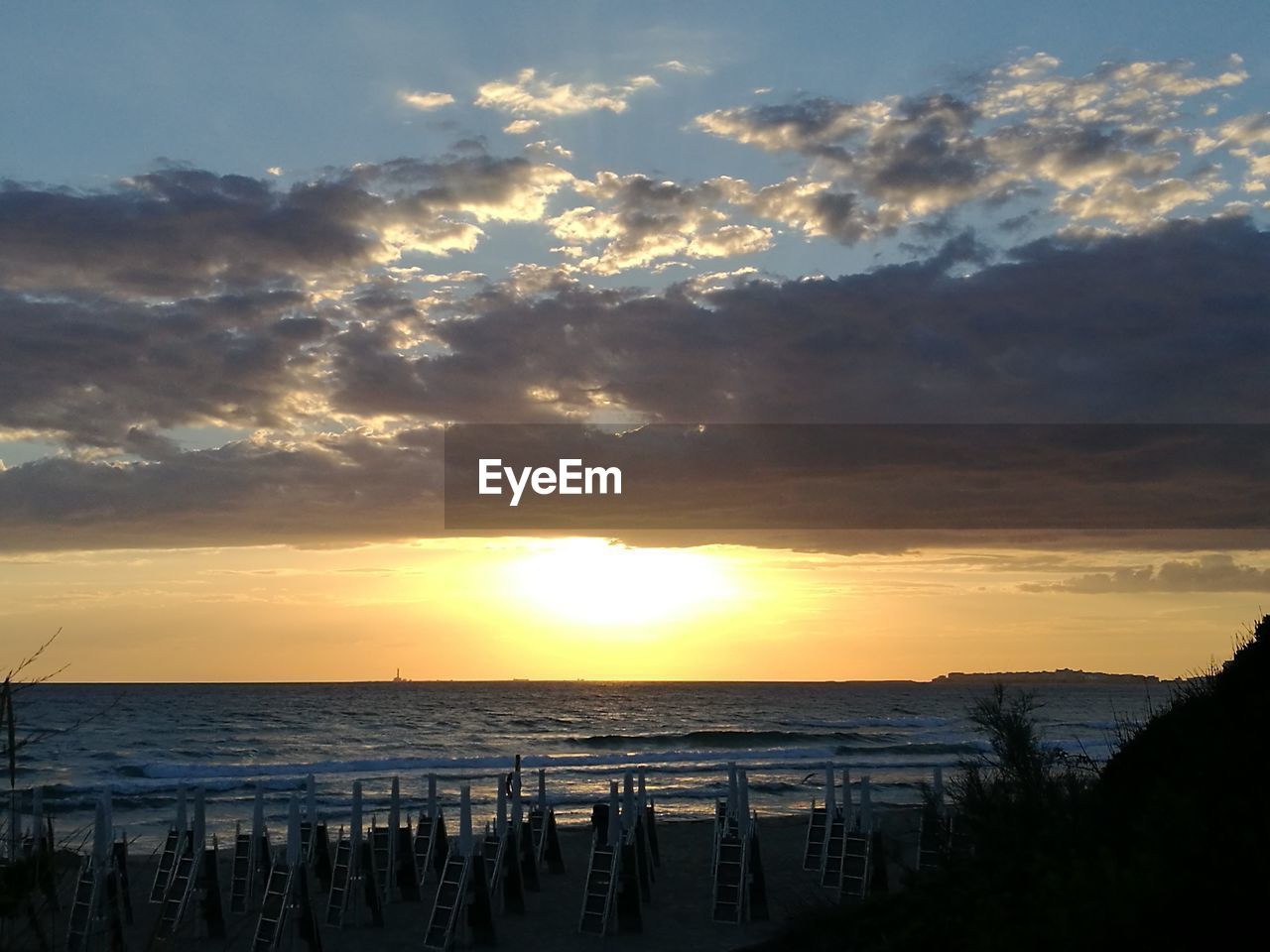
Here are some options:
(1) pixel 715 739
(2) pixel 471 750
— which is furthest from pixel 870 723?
(2) pixel 471 750

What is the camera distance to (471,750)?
194 ft

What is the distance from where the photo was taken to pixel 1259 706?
347 inches

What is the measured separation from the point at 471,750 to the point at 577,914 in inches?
1676

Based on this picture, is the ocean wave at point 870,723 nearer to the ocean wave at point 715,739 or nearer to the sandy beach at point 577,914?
the ocean wave at point 715,739

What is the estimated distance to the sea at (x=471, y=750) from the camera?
35.8m

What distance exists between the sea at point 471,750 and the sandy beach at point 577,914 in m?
Answer: 2.21

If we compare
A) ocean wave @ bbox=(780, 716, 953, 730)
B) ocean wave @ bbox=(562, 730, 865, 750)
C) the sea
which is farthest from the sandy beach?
ocean wave @ bbox=(780, 716, 953, 730)

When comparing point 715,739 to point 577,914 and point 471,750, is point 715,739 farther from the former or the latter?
point 577,914

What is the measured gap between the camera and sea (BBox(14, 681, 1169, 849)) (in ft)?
118

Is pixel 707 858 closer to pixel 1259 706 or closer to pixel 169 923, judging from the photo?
pixel 169 923

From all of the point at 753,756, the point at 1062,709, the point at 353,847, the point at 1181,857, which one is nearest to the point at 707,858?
the point at 353,847

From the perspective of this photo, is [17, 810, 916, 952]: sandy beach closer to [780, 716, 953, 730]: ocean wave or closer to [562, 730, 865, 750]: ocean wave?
[562, 730, 865, 750]: ocean wave

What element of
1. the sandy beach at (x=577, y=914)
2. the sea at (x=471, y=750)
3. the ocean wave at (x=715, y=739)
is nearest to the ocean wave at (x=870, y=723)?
the sea at (x=471, y=750)

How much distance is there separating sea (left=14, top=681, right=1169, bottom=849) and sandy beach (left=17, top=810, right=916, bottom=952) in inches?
87.0
